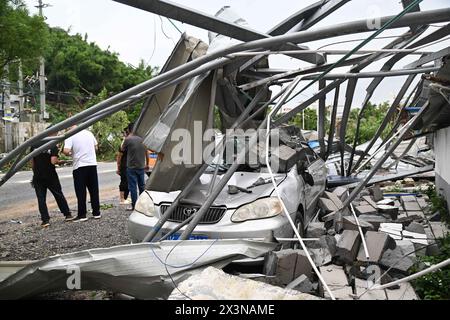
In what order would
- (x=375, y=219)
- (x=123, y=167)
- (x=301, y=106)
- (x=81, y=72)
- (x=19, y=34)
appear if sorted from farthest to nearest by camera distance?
(x=81, y=72) → (x=19, y=34) → (x=123, y=167) → (x=375, y=219) → (x=301, y=106)

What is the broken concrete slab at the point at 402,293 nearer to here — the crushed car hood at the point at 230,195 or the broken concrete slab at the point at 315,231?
the broken concrete slab at the point at 315,231

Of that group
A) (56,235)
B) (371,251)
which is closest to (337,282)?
(371,251)

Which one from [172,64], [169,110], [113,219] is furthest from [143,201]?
[113,219]

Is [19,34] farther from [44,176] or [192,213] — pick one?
[192,213]

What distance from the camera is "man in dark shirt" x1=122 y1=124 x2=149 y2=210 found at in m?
7.85

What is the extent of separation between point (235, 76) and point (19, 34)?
1260 centimetres

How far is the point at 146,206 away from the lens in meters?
4.75

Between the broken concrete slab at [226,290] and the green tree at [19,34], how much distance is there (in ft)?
46.8

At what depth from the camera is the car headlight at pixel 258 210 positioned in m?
4.23

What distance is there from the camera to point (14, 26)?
1467 cm

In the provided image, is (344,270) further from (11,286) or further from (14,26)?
(14,26)

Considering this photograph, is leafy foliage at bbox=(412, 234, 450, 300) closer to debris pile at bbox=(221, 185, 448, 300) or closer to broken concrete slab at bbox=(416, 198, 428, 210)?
debris pile at bbox=(221, 185, 448, 300)

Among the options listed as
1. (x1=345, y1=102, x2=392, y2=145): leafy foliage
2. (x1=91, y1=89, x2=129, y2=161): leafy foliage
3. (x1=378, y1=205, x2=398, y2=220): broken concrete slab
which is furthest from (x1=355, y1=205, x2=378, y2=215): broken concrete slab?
(x1=91, y1=89, x2=129, y2=161): leafy foliage

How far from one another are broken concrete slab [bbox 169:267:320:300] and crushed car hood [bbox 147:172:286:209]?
1328 mm
